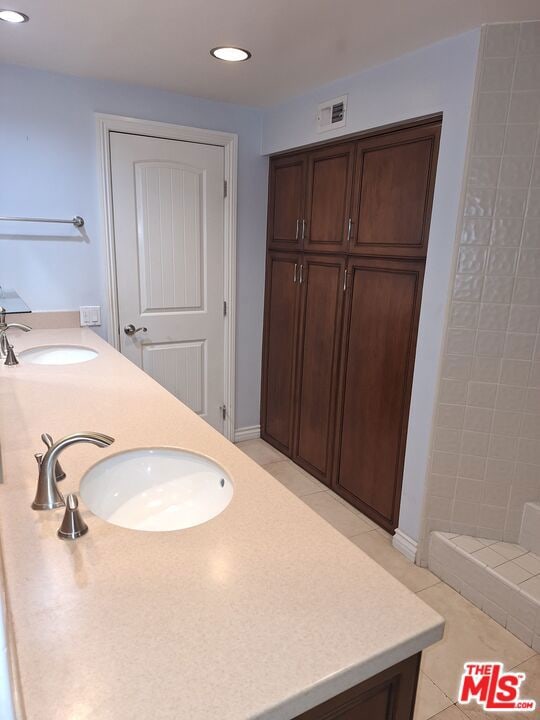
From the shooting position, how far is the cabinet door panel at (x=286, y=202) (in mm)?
2938

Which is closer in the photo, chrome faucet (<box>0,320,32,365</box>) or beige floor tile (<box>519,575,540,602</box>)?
beige floor tile (<box>519,575,540,602</box>)

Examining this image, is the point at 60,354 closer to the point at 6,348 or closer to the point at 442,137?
the point at 6,348

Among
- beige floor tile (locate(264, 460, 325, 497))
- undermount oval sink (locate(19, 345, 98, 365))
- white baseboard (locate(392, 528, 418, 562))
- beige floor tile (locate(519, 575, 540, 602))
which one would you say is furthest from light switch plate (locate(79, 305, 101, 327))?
beige floor tile (locate(519, 575, 540, 602))

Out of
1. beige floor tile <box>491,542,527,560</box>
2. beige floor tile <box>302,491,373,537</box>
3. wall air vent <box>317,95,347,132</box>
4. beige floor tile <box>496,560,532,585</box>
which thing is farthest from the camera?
beige floor tile <box>302,491,373,537</box>

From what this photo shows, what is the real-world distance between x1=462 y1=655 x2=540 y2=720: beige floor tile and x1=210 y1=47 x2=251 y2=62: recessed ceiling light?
8.56ft

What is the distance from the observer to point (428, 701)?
162 centimetres

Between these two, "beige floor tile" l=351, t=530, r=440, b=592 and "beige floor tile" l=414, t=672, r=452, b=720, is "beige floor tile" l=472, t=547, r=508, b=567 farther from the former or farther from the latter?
"beige floor tile" l=414, t=672, r=452, b=720

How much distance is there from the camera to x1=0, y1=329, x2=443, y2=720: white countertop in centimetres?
64

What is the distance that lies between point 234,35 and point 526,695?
2.60m

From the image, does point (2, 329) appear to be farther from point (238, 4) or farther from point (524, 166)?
point (524, 166)

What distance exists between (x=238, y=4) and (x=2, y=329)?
150 cm

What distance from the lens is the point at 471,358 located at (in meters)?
2.03

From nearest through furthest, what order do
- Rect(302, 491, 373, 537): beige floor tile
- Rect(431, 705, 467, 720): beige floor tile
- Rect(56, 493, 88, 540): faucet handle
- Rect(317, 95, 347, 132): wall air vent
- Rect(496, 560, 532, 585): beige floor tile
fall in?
Rect(56, 493, 88, 540): faucet handle → Rect(431, 705, 467, 720): beige floor tile → Rect(496, 560, 532, 585): beige floor tile → Rect(317, 95, 347, 132): wall air vent → Rect(302, 491, 373, 537): beige floor tile

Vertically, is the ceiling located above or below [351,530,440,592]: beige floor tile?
above
